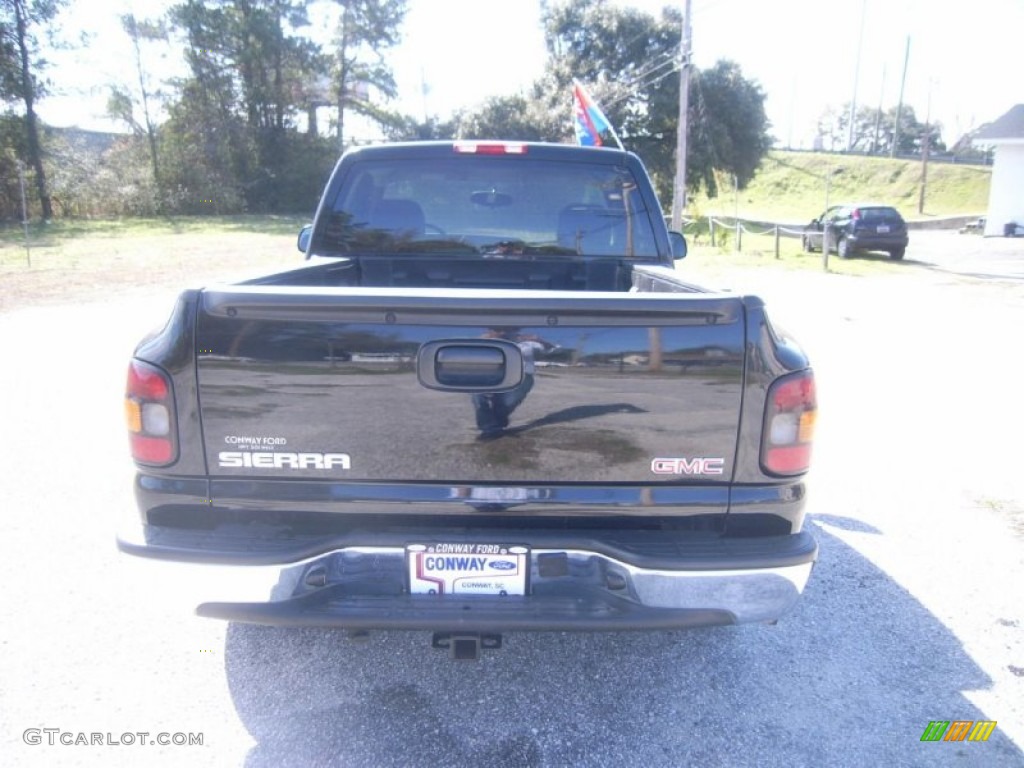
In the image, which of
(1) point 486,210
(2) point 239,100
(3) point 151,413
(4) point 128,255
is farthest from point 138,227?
(3) point 151,413

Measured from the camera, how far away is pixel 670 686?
9.17 feet

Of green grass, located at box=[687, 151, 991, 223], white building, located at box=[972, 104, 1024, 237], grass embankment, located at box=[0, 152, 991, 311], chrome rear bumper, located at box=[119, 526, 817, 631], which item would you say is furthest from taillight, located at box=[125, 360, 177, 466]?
green grass, located at box=[687, 151, 991, 223]

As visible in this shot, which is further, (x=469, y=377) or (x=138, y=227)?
(x=138, y=227)

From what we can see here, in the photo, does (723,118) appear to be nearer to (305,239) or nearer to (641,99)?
(641,99)

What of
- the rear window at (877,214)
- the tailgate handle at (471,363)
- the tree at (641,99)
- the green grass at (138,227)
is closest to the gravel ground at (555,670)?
the tailgate handle at (471,363)

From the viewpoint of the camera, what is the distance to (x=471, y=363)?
2.16 m

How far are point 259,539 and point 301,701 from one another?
2.54 feet

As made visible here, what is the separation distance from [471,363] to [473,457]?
0.95 feet

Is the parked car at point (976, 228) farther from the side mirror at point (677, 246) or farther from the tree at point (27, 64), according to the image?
the tree at point (27, 64)

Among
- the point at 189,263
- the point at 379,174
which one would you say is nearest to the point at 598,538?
the point at 379,174

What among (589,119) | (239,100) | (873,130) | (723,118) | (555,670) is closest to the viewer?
(555,670)

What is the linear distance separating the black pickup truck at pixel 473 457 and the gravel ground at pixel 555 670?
323 millimetres

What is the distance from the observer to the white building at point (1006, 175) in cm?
2886

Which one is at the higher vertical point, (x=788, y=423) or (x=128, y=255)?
(x=788, y=423)
